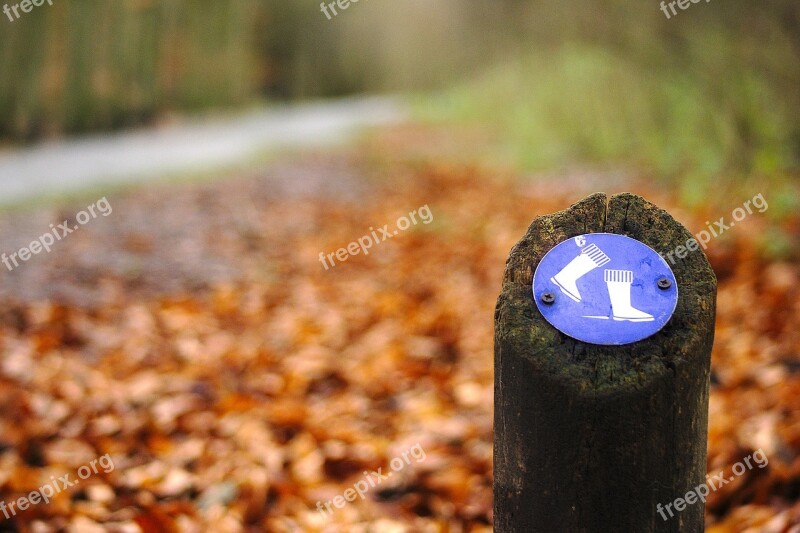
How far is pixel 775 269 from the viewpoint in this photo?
161 inches

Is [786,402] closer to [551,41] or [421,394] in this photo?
[421,394]

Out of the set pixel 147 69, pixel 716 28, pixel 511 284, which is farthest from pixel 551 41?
pixel 511 284

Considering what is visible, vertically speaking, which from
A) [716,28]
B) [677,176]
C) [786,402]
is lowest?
[786,402]

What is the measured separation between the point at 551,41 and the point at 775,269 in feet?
22.4
